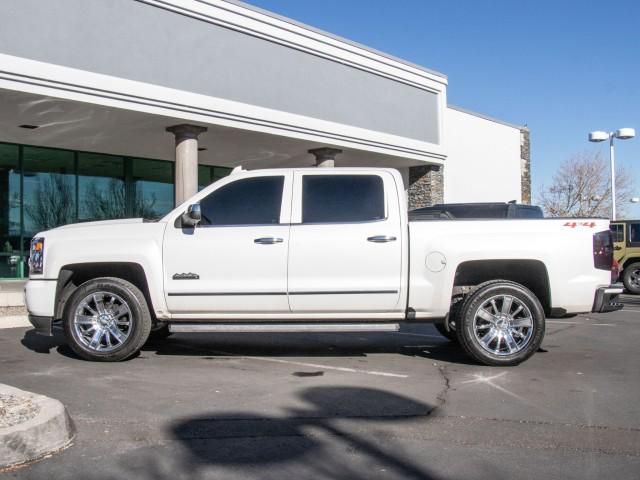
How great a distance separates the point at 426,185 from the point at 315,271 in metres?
15.5

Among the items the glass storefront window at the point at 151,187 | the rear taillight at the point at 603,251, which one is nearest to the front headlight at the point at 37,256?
the rear taillight at the point at 603,251

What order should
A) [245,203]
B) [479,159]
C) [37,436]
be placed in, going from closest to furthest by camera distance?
[37,436] → [245,203] → [479,159]

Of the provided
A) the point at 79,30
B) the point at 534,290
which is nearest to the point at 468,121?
the point at 79,30

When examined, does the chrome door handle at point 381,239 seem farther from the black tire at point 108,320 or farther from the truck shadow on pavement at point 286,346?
the black tire at point 108,320

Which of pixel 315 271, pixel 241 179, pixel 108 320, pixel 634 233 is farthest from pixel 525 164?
pixel 108 320

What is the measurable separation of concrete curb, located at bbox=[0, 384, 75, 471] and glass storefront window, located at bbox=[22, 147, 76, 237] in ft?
47.4

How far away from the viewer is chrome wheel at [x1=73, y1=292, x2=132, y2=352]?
6992mm

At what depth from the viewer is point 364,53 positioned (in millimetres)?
18828

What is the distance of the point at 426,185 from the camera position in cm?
2181

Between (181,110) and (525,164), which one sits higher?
(525,164)

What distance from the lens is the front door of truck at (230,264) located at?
6.85 meters

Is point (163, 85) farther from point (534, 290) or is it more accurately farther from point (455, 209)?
point (534, 290)

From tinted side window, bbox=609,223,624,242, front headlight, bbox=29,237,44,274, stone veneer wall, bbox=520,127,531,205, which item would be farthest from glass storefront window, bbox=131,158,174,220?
stone veneer wall, bbox=520,127,531,205

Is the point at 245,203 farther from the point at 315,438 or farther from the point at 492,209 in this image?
the point at 492,209
